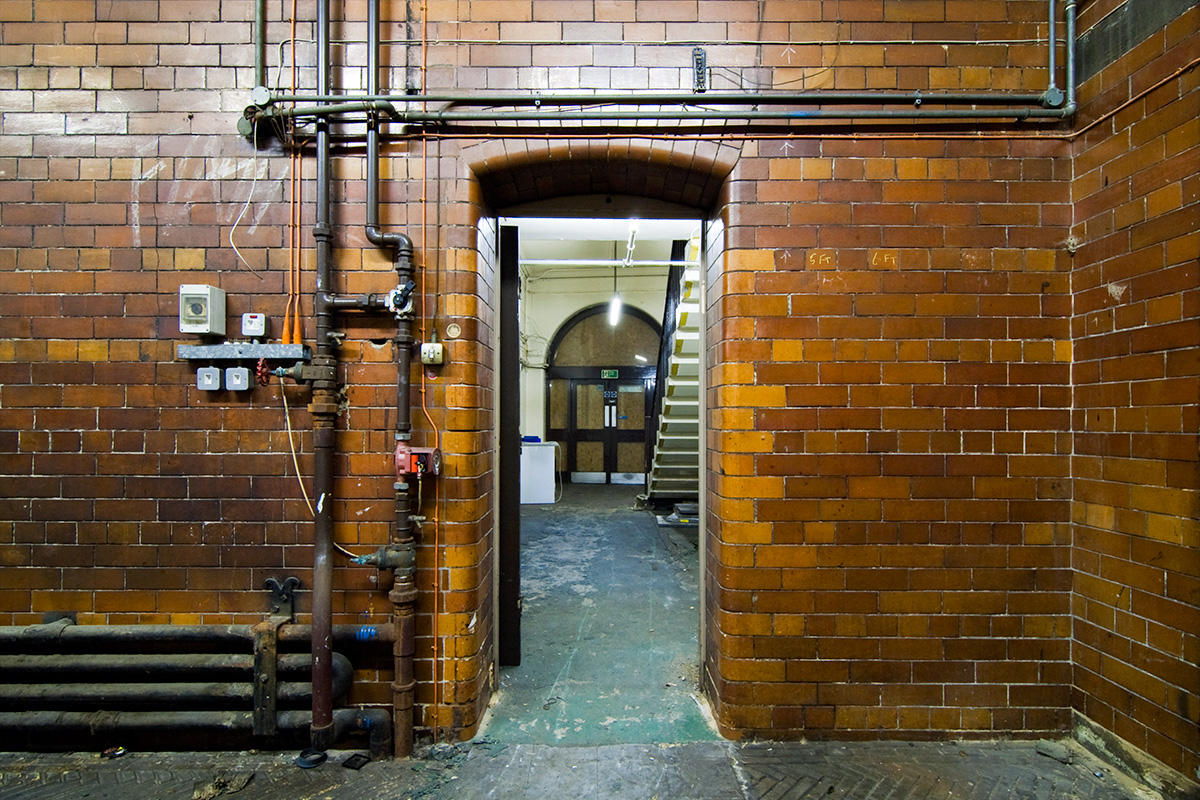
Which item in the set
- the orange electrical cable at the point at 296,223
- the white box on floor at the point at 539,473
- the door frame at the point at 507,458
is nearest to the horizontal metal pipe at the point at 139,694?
the door frame at the point at 507,458

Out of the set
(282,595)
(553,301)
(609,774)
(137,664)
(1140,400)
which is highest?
(553,301)

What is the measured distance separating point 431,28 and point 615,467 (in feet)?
28.8

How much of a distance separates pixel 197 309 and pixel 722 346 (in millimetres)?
2530

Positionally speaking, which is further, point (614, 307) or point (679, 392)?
point (614, 307)

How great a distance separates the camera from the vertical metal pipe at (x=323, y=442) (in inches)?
91.2

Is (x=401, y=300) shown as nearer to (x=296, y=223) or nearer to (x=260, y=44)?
(x=296, y=223)

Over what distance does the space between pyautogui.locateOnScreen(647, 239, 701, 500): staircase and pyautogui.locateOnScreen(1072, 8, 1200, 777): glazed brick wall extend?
2.26 m

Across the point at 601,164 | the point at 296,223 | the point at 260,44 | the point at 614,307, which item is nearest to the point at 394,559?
the point at 296,223

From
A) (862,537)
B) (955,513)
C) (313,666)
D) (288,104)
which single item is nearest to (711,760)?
(862,537)

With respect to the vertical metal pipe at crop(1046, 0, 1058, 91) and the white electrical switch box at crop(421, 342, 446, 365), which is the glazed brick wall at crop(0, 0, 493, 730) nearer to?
the white electrical switch box at crop(421, 342, 446, 365)

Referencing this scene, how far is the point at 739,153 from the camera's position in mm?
2523

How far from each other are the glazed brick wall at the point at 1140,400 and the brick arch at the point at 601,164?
1.70 metres

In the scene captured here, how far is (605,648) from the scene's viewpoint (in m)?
3.44

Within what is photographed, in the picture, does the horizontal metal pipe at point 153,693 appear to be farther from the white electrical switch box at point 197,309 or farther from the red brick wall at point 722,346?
the white electrical switch box at point 197,309
